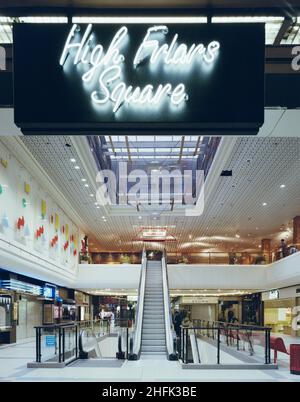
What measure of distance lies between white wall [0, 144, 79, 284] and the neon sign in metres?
9.90

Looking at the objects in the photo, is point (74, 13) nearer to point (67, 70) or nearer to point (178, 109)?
point (67, 70)

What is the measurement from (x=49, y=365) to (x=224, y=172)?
7.84m

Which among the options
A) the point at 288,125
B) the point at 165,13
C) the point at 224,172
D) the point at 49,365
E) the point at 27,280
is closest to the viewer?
the point at 165,13

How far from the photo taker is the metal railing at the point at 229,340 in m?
11.4

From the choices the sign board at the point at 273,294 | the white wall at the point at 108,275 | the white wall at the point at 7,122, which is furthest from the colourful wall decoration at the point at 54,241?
the white wall at the point at 7,122

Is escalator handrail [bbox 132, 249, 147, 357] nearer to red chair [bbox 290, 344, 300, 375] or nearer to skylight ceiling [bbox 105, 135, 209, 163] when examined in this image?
red chair [bbox 290, 344, 300, 375]

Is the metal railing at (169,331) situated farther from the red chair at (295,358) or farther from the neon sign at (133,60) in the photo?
the neon sign at (133,60)

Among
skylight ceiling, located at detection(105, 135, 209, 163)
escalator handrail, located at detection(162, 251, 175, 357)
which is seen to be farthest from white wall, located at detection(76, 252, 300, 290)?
skylight ceiling, located at detection(105, 135, 209, 163)

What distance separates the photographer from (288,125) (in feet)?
17.0

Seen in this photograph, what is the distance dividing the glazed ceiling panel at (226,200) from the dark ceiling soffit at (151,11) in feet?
27.6

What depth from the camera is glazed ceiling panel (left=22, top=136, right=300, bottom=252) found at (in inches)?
552

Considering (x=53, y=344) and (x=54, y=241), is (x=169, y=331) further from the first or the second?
(x=54, y=241)

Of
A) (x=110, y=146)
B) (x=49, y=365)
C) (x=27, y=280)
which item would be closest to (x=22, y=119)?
(x=49, y=365)

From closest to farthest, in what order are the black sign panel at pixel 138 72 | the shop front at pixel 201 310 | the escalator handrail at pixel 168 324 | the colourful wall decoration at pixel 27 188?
the black sign panel at pixel 138 72 < the escalator handrail at pixel 168 324 < the colourful wall decoration at pixel 27 188 < the shop front at pixel 201 310
